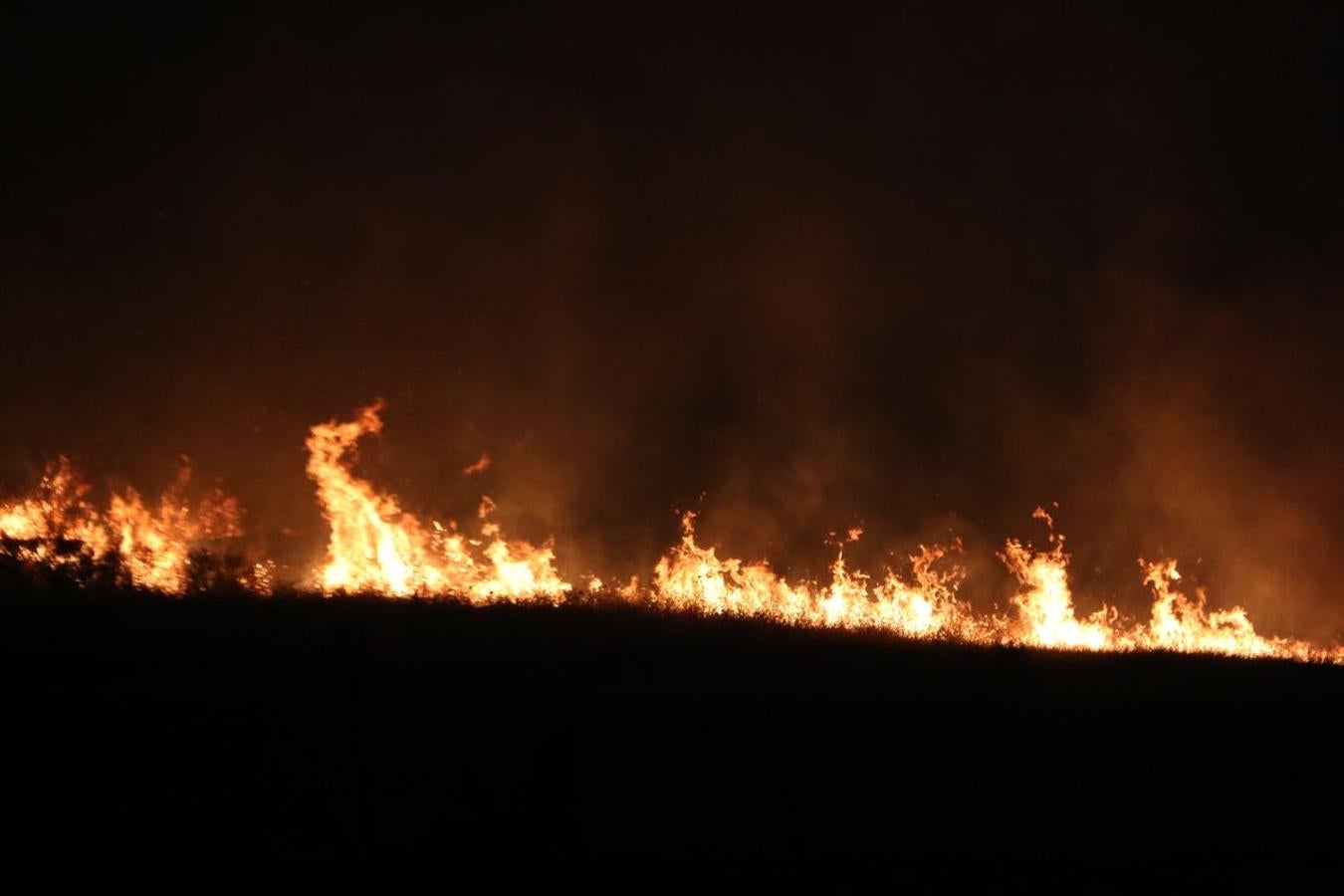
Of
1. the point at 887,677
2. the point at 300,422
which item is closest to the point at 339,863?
the point at 887,677

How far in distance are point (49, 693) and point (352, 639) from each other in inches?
83.9

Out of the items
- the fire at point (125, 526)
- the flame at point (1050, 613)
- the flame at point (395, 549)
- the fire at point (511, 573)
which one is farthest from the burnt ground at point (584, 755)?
the flame at point (1050, 613)

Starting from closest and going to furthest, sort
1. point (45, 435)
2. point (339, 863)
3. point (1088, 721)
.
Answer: point (339, 863) → point (1088, 721) → point (45, 435)

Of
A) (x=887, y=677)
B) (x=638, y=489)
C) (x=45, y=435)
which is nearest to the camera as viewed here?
(x=887, y=677)

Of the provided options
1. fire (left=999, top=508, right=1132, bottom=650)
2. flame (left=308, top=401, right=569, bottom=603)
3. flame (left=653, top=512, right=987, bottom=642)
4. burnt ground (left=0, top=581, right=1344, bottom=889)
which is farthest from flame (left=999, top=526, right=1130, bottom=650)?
flame (left=308, top=401, right=569, bottom=603)

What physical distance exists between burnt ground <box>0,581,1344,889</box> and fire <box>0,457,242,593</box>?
42.3 inches

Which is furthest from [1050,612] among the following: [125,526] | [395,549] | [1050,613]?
[125,526]

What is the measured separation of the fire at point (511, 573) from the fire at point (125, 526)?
1.0 inches

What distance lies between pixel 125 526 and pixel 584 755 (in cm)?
872

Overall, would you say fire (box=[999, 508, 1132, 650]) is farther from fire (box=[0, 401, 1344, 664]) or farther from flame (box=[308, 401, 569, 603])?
flame (box=[308, 401, 569, 603])

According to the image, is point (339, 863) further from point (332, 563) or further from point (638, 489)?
point (638, 489)

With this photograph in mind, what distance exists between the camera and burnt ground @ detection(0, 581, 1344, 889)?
239 inches

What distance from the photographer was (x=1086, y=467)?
18922 millimetres

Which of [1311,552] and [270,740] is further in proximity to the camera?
[1311,552]
